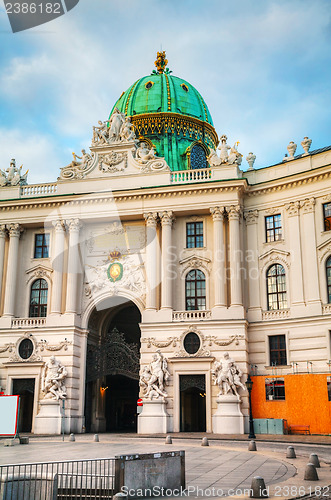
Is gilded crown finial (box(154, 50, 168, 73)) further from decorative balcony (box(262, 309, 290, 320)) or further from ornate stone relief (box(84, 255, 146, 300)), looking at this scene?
decorative balcony (box(262, 309, 290, 320))

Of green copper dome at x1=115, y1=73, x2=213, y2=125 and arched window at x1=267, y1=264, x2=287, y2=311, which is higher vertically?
green copper dome at x1=115, y1=73, x2=213, y2=125

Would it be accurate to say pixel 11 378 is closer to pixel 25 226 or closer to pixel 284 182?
pixel 25 226

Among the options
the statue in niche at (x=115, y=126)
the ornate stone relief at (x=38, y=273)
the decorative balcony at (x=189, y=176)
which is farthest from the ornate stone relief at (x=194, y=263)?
the statue in niche at (x=115, y=126)

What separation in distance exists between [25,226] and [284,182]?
67.1 ft

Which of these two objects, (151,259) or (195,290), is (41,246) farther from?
(195,290)

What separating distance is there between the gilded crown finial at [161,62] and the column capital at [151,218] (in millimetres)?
23477

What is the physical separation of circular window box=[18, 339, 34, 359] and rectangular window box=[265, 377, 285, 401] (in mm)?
17136

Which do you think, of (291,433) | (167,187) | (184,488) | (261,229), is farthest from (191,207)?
(184,488)

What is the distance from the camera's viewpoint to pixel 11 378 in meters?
→ 40.8

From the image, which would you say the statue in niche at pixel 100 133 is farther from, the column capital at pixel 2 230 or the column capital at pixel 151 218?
the column capital at pixel 2 230

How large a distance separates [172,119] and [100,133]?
404 inches

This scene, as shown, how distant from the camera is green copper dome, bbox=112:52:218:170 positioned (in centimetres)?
5231

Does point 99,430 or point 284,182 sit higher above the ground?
point 284,182

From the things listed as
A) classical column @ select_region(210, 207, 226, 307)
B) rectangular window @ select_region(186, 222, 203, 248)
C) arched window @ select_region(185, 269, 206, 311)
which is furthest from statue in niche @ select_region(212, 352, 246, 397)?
rectangular window @ select_region(186, 222, 203, 248)
